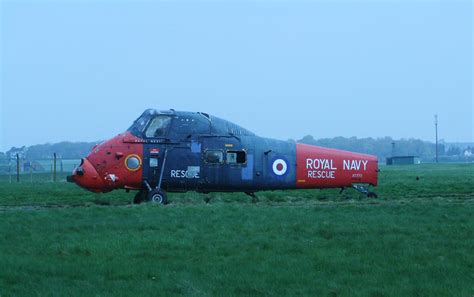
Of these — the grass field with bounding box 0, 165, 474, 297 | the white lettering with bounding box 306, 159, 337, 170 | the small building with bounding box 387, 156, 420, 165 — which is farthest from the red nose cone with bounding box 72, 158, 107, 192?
the small building with bounding box 387, 156, 420, 165

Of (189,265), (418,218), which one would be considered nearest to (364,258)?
(189,265)

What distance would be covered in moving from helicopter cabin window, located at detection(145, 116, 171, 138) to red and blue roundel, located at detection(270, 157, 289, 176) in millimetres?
3116

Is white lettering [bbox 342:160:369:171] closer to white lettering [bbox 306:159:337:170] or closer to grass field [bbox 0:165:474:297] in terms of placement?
white lettering [bbox 306:159:337:170]

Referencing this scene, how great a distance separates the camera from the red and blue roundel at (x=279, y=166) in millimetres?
19250

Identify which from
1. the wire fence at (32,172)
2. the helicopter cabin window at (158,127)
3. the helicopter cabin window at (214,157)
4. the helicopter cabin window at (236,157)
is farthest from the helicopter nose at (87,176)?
the wire fence at (32,172)

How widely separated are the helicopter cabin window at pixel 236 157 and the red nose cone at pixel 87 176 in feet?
11.2

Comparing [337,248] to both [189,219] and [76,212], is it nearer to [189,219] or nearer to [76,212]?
[189,219]

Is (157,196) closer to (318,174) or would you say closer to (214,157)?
(214,157)

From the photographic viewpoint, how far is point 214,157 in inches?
737

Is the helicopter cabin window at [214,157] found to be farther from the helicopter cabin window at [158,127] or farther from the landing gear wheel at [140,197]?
the landing gear wheel at [140,197]

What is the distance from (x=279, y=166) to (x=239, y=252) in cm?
985

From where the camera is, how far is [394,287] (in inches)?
301

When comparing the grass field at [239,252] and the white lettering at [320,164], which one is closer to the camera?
the grass field at [239,252]

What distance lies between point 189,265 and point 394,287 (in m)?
2.60
